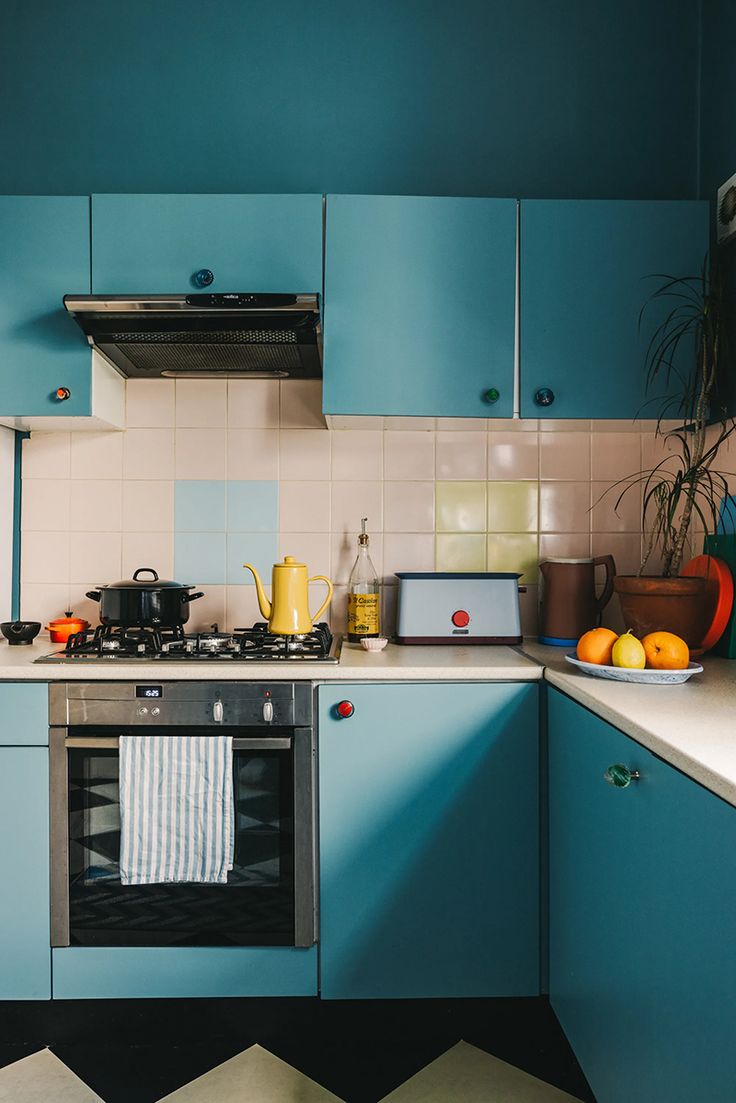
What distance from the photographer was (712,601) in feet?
6.78

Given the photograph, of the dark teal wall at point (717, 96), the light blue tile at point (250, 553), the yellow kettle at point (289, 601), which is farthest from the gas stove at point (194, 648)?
the dark teal wall at point (717, 96)

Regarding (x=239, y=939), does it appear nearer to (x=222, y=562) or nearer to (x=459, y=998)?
(x=459, y=998)

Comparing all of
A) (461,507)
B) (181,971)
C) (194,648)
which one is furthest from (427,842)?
(461,507)

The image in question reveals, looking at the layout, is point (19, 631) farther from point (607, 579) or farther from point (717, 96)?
point (717, 96)

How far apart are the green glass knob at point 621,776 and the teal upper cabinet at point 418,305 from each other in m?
1.14

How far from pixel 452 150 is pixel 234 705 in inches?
72.0

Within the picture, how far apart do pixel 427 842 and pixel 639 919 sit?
69 centimetres

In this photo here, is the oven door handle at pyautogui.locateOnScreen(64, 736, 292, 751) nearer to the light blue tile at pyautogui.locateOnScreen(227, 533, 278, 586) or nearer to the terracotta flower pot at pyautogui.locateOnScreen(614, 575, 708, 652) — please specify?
the light blue tile at pyautogui.locateOnScreen(227, 533, 278, 586)

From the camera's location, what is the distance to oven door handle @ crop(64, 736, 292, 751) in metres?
1.88

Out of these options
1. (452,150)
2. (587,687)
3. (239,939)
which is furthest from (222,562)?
(452,150)

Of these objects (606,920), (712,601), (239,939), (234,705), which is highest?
(712,601)

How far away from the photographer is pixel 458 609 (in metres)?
2.33

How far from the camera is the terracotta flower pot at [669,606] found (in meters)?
1.95

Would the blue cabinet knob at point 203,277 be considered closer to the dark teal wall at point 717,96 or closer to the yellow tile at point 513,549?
the yellow tile at point 513,549
